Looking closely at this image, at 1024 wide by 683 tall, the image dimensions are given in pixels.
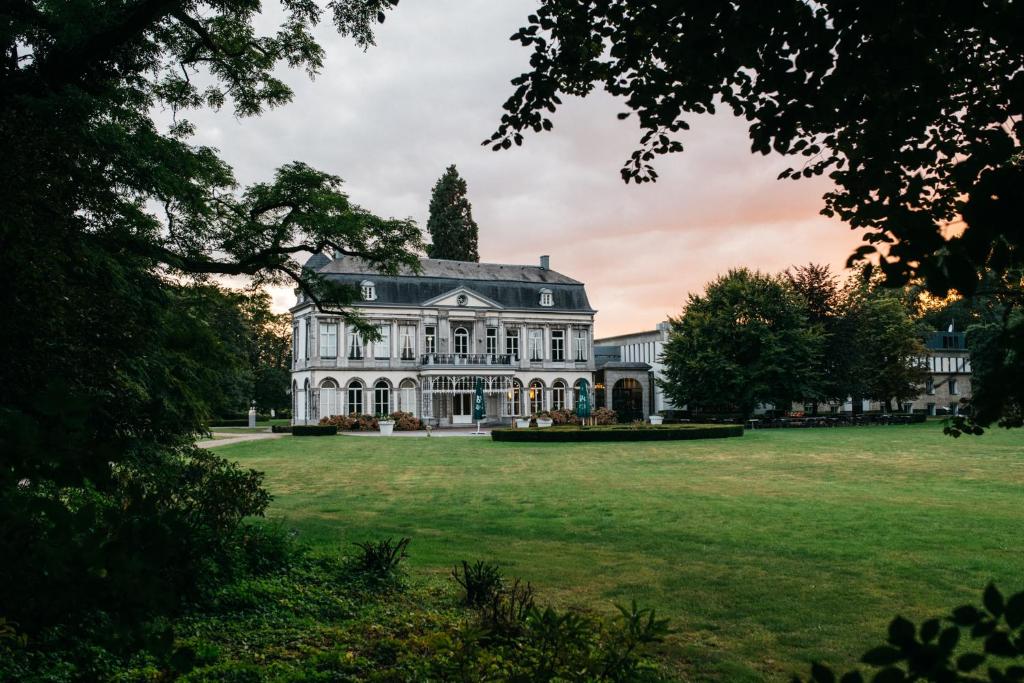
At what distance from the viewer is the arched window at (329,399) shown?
146 feet

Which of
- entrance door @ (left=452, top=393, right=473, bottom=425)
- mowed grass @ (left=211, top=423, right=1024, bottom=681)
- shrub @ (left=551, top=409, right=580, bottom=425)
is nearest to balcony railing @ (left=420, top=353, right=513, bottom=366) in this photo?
entrance door @ (left=452, top=393, right=473, bottom=425)

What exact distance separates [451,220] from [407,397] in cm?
1427

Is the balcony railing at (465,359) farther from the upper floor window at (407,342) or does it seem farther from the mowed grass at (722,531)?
the mowed grass at (722,531)

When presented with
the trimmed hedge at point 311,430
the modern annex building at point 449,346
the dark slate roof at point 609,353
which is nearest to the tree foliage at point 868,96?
the trimmed hedge at point 311,430

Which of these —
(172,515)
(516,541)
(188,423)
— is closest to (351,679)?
(172,515)

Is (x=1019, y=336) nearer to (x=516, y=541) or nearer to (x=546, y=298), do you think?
(x=516, y=541)

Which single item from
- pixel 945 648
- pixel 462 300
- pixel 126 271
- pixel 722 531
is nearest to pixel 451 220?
pixel 462 300

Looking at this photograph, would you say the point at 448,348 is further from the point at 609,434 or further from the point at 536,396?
the point at 609,434

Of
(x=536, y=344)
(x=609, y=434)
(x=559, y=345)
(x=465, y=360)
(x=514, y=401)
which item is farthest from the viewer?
(x=559, y=345)

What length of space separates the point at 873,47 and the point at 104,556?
3.16 m

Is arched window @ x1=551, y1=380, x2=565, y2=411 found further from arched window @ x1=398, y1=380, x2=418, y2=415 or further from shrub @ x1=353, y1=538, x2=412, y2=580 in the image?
shrub @ x1=353, y1=538, x2=412, y2=580

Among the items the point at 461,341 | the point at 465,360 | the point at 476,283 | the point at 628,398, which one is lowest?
the point at 628,398

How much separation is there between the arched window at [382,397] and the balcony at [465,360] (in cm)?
276

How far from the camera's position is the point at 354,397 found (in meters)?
45.6
